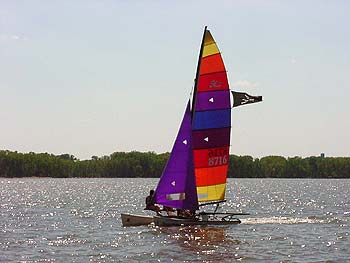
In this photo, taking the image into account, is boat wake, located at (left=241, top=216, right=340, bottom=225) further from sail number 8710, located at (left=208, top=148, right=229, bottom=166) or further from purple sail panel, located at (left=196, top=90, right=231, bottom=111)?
purple sail panel, located at (left=196, top=90, right=231, bottom=111)

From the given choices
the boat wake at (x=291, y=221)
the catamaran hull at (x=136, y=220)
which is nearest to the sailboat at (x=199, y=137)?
the catamaran hull at (x=136, y=220)

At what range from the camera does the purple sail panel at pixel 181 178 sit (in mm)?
39125

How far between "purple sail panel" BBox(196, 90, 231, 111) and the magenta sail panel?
1.28 metres

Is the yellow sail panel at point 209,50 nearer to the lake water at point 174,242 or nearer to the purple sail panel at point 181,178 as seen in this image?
the purple sail panel at point 181,178

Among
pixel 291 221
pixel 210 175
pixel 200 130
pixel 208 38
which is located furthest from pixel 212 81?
pixel 291 221

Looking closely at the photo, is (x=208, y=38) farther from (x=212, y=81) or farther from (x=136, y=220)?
(x=136, y=220)

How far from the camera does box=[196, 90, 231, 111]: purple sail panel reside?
39188 mm

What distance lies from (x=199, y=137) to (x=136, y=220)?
562 cm

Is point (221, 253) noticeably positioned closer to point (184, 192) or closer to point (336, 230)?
point (184, 192)

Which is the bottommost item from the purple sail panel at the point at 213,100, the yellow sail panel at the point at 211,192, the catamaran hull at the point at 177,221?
the catamaran hull at the point at 177,221

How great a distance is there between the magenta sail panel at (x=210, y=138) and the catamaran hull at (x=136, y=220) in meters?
4.57

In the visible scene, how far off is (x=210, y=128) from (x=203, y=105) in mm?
1366

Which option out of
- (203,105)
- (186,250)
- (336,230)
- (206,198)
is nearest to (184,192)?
(206,198)

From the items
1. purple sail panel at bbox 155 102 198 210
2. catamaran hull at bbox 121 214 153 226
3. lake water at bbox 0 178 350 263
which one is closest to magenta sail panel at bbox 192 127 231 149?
purple sail panel at bbox 155 102 198 210
